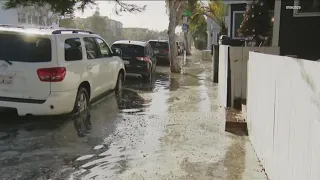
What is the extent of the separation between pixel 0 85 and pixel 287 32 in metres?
9.22

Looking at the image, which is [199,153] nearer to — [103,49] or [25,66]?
[25,66]

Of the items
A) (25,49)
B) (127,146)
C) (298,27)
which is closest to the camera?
(127,146)

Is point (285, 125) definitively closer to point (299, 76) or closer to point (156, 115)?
point (299, 76)

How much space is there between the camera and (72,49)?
7508 mm

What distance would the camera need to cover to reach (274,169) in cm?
431

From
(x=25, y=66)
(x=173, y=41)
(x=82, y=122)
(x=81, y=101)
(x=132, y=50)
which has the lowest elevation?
(x=82, y=122)

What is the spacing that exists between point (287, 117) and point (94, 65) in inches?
218

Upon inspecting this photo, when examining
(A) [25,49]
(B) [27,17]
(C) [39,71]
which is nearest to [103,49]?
(A) [25,49]

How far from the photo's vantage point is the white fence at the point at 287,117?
288 cm

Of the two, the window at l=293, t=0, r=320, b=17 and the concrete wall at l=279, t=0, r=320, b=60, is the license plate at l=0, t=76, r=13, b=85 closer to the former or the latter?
the concrete wall at l=279, t=0, r=320, b=60

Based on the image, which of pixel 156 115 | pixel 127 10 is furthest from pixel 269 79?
pixel 127 10

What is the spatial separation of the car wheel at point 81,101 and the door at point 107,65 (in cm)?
118

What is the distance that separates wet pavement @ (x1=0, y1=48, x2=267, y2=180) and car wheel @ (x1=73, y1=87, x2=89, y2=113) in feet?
0.50

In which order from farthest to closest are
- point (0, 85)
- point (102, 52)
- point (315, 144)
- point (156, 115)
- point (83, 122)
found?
1. point (102, 52)
2. point (156, 115)
3. point (83, 122)
4. point (0, 85)
5. point (315, 144)
